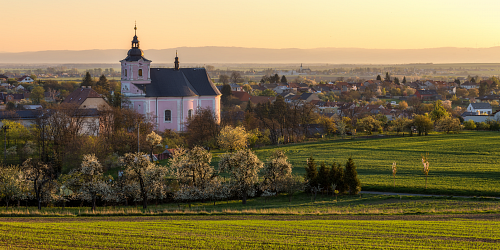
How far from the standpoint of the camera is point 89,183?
99.2ft

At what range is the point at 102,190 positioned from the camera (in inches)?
1200

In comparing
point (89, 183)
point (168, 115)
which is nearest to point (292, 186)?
point (89, 183)

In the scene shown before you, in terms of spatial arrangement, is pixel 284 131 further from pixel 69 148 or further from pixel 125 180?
pixel 125 180

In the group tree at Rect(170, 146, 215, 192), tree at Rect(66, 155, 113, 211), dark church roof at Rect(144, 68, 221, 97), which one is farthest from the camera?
dark church roof at Rect(144, 68, 221, 97)

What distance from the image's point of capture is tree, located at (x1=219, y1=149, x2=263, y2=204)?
31297 mm

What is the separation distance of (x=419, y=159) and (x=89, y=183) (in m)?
30.2

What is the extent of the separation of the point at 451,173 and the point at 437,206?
12591 millimetres

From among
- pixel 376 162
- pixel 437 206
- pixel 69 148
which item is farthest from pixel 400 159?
pixel 69 148

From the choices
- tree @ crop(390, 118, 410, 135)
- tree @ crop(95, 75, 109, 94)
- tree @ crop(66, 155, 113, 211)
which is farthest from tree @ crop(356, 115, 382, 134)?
tree @ crop(66, 155, 113, 211)

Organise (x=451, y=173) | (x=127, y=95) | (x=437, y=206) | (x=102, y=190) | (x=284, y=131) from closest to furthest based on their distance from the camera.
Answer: (x=437, y=206)
(x=102, y=190)
(x=451, y=173)
(x=127, y=95)
(x=284, y=131)

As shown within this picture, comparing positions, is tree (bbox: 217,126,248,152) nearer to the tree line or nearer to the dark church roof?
the dark church roof

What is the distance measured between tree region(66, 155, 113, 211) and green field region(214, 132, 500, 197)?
1595 centimetres

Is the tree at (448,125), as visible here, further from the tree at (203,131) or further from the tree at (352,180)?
the tree at (352,180)

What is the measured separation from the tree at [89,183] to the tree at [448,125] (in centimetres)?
5017
